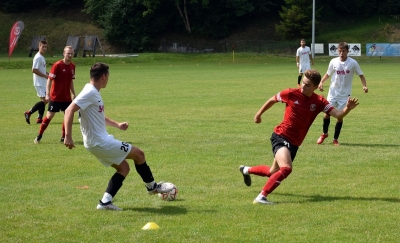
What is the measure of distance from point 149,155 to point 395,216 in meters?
5.64

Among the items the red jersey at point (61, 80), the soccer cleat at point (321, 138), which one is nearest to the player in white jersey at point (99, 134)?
the soccer cleat at point (321, 138)

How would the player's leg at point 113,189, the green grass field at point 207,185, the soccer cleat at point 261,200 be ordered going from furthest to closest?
the soccer cleat at point 261,200 → the player's leg at point 113,189 → the green grass field at point 207,185

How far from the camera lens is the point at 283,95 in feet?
29.5

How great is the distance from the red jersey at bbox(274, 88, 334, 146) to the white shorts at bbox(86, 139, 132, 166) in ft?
7.11

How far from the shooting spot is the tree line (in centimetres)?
7374

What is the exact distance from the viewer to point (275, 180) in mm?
8398

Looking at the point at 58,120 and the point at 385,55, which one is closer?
the point at 58,120

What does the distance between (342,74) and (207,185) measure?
19.6 ft

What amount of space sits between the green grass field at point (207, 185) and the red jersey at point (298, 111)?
79 cm

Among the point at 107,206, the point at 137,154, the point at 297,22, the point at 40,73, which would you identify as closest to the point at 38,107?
the point at 40,73

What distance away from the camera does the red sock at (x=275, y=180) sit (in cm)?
837

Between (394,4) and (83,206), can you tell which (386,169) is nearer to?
(83,206)

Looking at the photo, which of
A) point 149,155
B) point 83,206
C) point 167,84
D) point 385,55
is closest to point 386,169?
point 149,155

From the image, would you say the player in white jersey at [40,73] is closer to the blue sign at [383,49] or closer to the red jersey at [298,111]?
the red jersey at [298,111]
